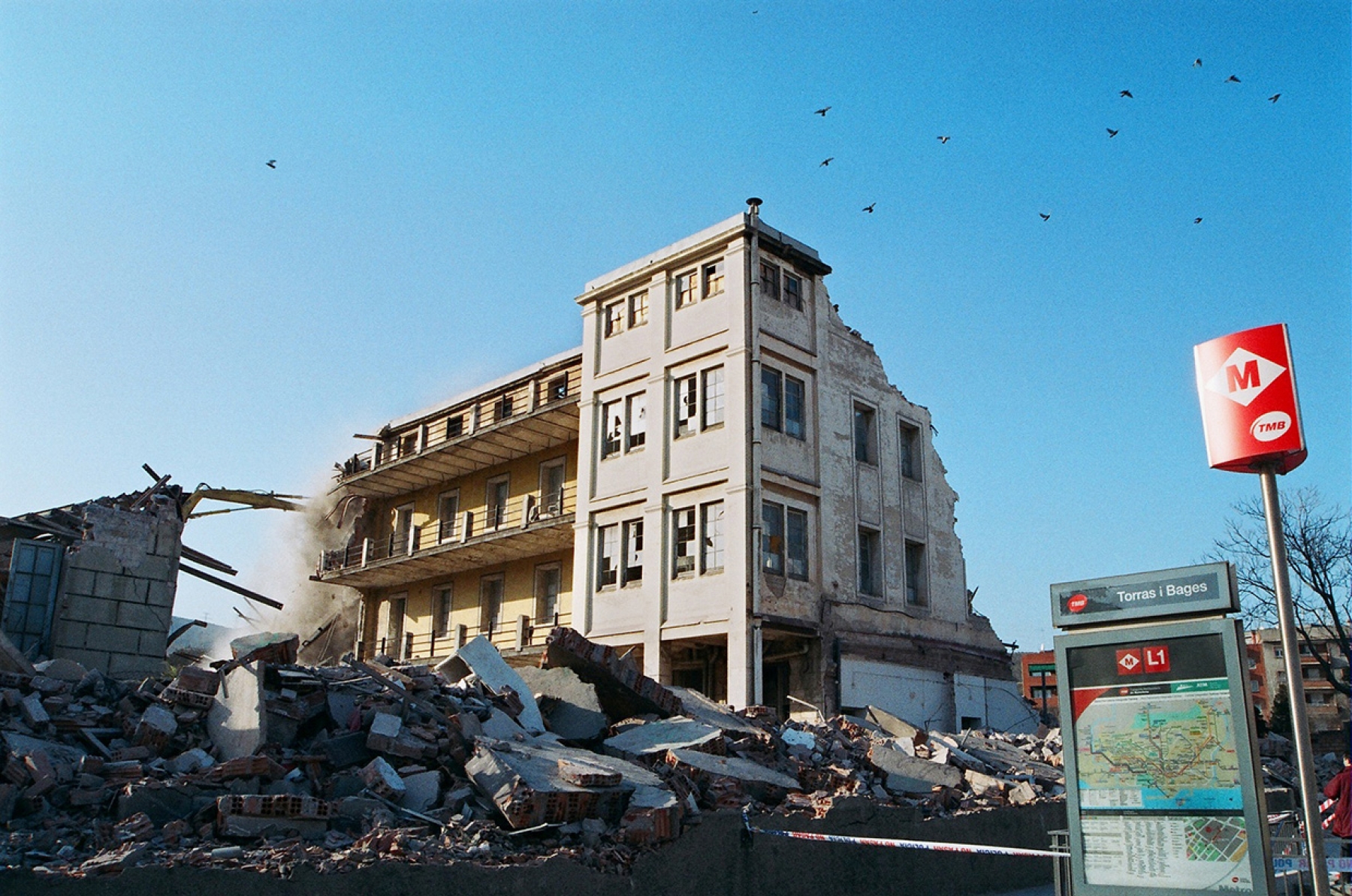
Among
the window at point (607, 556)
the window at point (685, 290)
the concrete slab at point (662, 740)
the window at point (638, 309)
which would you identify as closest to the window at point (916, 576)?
the window at point (607, 556)

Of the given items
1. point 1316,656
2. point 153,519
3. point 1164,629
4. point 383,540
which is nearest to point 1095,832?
point 1164,629

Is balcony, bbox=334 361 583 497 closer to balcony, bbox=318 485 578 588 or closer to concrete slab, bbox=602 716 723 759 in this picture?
balcony, bbox=318 485 578 588

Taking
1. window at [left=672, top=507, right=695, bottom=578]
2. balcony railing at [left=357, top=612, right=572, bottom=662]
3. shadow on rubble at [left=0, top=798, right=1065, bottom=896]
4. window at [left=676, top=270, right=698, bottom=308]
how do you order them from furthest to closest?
balcony railing at [left=357, top=612, right=572, bottom=662] → window at [left=676, top=270, right=698, bottom=308] → window at [left=672, top=507, right=695, bottom=578] → shadow on rubble at [left=0, top=798, right=1065, bottom=896]

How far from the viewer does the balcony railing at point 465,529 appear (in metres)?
30.2

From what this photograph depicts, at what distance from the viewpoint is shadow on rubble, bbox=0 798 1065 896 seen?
276 inches

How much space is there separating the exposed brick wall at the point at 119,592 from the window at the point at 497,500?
1393 centimetres

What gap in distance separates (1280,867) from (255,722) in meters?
8.99

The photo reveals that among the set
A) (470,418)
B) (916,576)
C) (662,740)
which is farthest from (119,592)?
(916,576)

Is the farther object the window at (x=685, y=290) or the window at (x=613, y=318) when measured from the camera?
the window at (x=613, y=318)

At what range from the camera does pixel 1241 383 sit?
5.99 metres

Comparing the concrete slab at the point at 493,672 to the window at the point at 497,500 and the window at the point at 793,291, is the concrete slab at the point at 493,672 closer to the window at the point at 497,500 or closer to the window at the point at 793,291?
the window at the point at 793,291

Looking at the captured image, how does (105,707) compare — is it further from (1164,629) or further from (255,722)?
(1164,629)

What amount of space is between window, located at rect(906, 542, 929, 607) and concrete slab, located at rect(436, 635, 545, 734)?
16.0 metres

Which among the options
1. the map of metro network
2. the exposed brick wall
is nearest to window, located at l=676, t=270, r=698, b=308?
the exposed brick wall
